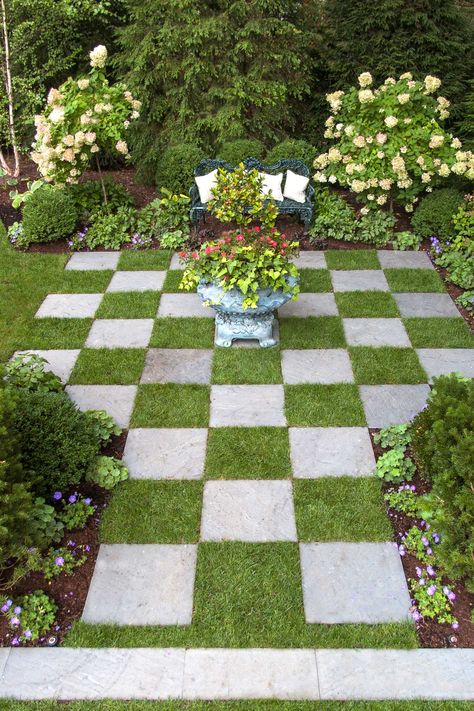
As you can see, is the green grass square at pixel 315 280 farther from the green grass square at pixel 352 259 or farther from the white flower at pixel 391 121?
the white flower at pixel 391 121

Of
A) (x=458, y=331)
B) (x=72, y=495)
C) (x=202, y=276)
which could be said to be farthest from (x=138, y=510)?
(x=458, y=331)

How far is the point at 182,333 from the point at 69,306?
1.20m

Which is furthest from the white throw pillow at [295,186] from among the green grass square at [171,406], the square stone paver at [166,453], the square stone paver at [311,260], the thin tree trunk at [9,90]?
the thin tree trunk at [9,90]

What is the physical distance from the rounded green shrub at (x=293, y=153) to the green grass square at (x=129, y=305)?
7.51 feet

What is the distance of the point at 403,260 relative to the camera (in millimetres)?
6203

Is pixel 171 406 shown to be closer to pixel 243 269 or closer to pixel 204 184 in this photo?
pixel 243 269

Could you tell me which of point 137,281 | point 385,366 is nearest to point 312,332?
point 385,366

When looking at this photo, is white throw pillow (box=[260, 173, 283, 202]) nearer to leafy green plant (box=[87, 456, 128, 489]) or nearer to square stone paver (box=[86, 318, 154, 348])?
square stone paver (box=[86, 318, 154, 348])

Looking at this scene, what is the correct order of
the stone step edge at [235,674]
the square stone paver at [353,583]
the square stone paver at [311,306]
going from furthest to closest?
the square stone paver at [311,306] < the square stone paver at [353,583] < the stone step edge at [235,674]

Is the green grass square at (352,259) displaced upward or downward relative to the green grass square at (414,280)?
upward

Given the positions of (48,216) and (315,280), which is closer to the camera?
(315,280)

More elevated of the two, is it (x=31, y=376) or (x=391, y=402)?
(x=31, y=376)

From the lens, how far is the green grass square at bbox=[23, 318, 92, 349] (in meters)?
5.06

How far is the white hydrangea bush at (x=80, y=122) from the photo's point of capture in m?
6.20
